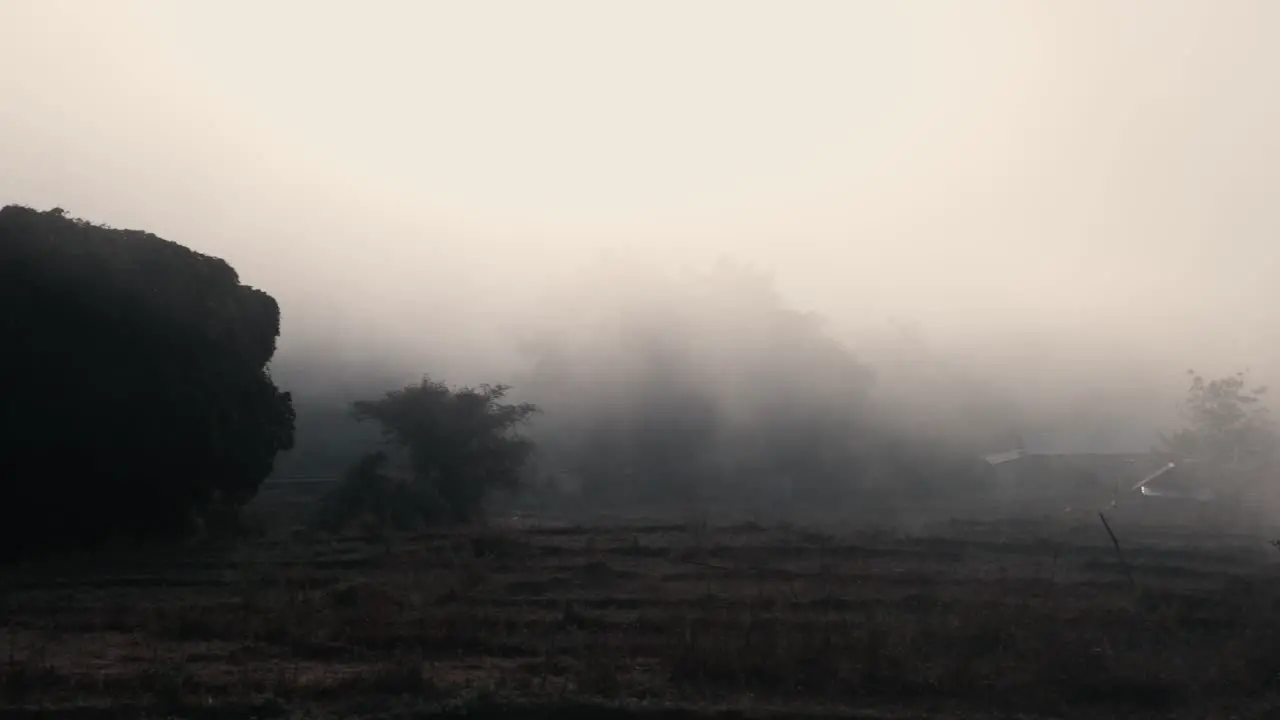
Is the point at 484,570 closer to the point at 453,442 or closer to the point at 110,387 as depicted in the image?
the point at 110,387

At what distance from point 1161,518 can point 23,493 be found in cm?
4498

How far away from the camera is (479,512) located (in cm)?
4394

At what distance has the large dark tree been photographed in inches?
1110

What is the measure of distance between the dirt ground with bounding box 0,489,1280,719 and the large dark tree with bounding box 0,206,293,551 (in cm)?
196

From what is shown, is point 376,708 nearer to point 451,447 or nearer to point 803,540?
point 803,540

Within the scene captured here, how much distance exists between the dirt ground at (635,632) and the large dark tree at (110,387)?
1960 mm

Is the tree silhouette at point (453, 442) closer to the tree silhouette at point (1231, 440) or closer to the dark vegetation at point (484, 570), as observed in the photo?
the dark vegetation at point (484, 570)

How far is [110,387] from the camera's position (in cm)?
2928

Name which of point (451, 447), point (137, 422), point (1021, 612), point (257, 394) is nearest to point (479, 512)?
point (451, 447)

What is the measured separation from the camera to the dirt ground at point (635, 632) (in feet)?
45.2

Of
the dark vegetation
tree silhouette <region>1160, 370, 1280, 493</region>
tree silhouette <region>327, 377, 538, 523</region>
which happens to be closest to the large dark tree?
the dark vegetation

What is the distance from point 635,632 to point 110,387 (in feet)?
60.2

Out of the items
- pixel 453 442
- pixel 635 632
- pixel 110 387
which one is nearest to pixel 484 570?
pixel 635 632

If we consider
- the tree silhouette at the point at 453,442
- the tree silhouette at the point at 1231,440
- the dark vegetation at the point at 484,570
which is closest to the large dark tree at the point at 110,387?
the dark vegetation at the point at 484,570
